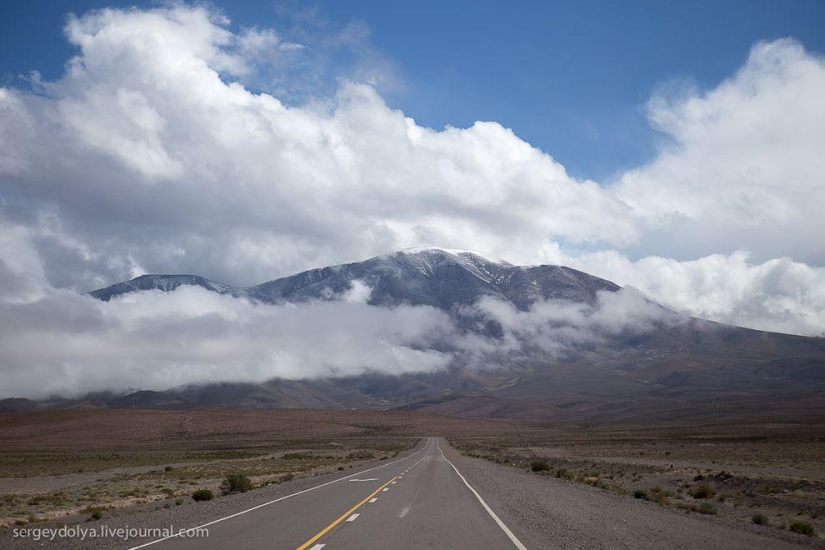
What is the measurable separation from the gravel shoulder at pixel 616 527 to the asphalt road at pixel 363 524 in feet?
2.38

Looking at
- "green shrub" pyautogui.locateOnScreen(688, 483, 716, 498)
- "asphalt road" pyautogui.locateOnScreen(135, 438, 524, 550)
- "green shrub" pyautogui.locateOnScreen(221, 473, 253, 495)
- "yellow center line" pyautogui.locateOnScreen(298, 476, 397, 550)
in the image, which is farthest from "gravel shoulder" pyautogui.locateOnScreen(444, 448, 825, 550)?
"green shrub" pyautogui.locateOnScreen(221, 473, 253, 495)

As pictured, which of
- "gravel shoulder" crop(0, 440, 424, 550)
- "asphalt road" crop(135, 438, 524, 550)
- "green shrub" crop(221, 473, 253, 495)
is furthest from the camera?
"green shrub" crop(221, 473, 253, 495)

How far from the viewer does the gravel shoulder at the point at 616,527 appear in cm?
1291

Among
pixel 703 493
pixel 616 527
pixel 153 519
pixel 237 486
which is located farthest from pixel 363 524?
pixel 703 493

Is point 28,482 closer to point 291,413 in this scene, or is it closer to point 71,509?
point 71,509

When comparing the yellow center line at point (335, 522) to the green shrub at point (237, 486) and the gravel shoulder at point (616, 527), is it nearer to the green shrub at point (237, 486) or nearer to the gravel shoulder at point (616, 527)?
the gravel shoulder at point (616, 527)

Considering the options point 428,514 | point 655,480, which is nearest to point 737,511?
point 428,514

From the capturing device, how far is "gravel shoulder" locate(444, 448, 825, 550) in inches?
508

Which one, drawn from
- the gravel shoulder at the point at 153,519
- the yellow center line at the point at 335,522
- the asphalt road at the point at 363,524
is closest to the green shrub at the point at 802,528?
the asphalt road at the point at 363,524

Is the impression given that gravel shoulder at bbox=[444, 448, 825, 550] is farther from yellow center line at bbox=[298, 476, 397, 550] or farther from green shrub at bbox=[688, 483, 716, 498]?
green shrub at bbox=[688, 483, 716, 498]

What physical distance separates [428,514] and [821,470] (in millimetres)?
31682

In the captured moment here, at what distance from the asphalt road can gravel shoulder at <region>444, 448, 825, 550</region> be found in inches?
28.6

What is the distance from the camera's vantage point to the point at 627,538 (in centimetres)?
1347

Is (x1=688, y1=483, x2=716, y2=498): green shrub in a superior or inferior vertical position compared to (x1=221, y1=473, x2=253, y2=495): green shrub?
inferior
